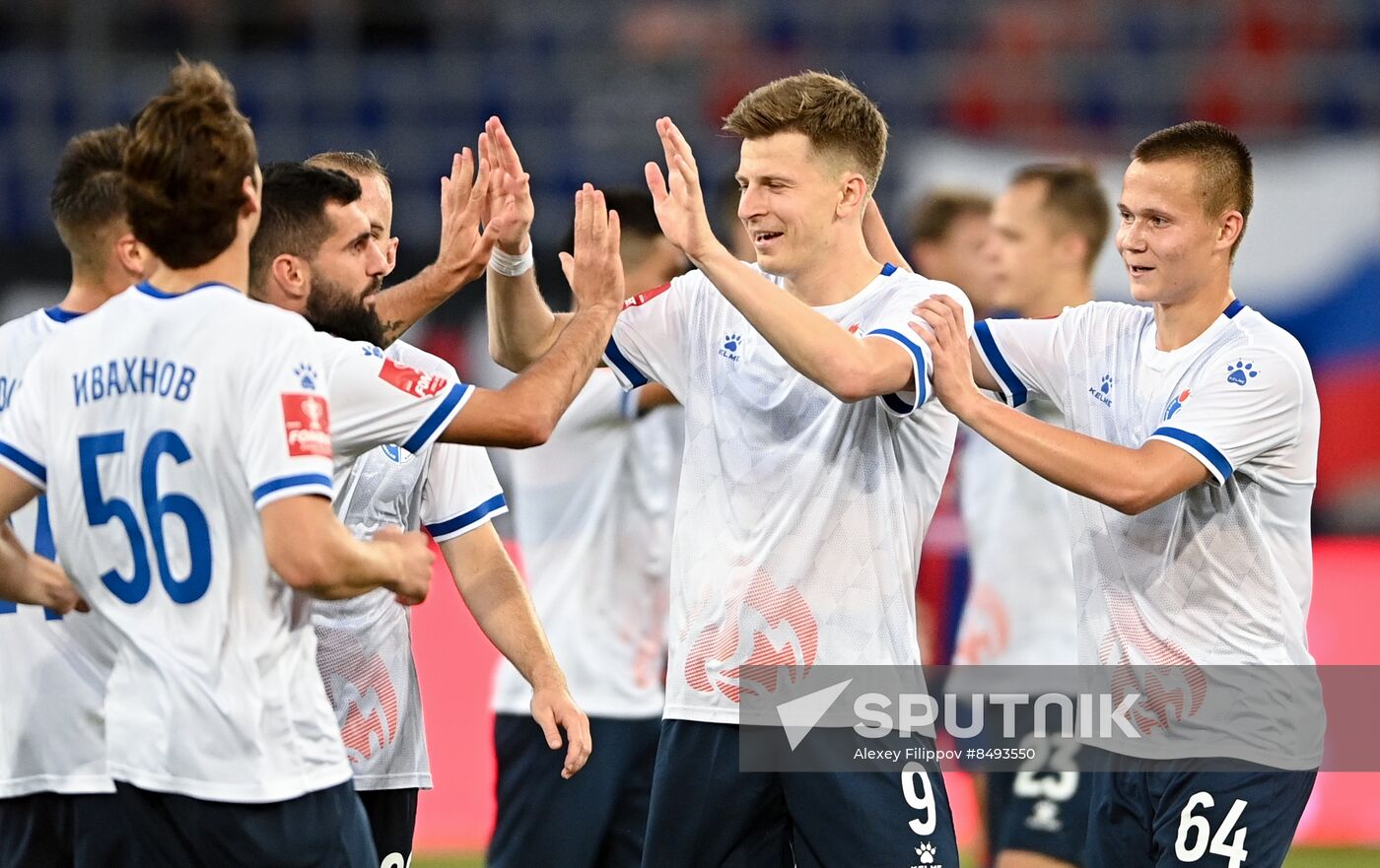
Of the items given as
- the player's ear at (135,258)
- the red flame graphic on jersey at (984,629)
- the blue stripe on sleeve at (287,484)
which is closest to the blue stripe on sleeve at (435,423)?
the blue stripe on sleeve at (287,484)

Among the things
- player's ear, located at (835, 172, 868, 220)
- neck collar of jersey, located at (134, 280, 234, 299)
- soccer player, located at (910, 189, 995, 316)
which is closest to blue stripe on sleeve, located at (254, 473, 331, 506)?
neck collar of jersey, located at (134, 280, 234, 299)

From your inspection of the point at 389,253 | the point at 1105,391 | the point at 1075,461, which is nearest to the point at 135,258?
the point at 389,253

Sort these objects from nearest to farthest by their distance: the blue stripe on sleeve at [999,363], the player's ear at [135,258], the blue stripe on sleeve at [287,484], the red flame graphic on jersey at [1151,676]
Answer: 1. the blue stripe on sleeve at [287,484]
2. the player's ear at [135,258]
3. the red flame graphic on jersey at [1151,676]
4. the blue stripe on sleeve at [999,363]

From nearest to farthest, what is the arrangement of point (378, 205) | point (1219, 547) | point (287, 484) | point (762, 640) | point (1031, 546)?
1. point (287, 484)
2. point (762, 640)
3. point (1219, 547)
4. point (378, 205)
5. point (1031, 546)

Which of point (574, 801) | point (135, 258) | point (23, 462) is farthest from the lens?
point (574, 801)

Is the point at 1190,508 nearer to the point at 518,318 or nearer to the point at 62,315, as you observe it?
the point at 518,318

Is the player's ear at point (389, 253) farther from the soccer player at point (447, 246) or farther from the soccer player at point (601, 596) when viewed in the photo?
the soccer player at point (601, 596)

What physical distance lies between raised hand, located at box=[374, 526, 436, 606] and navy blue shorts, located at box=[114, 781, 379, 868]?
466 millimetres

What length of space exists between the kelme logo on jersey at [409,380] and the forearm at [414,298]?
96 centimetres

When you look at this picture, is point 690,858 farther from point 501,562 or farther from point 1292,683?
point 1292,683

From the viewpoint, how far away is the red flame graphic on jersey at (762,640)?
185 inches

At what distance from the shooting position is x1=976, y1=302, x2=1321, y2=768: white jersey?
4762 mm

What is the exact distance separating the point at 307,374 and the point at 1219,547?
2523 millimetres

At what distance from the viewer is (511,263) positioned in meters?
5.07
